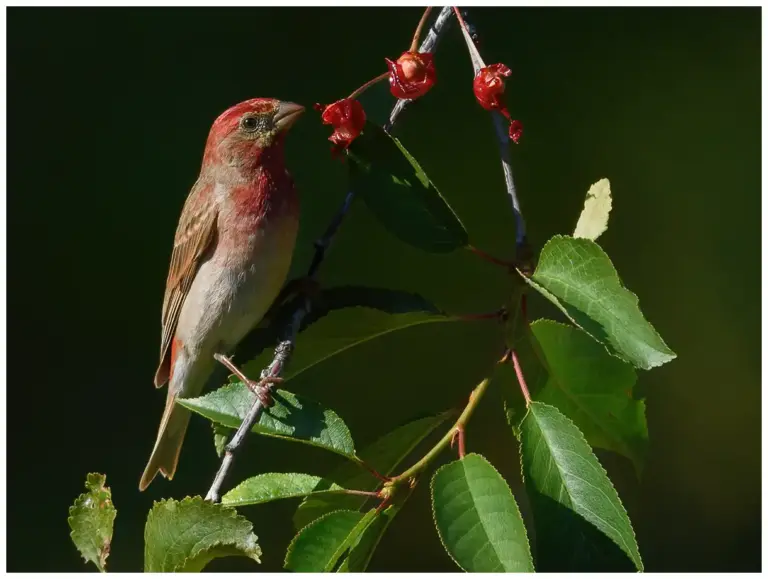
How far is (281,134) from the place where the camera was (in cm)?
218

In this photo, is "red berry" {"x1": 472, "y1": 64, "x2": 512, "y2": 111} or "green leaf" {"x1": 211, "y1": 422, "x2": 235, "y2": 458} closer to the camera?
"red berry" {"x1": 472, "y1": 64, "x2": 512, "y2": 111}

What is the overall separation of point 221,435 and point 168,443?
643 mm

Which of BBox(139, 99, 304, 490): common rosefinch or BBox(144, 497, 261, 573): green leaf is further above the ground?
BBox(139, 99, 304, 490): common rosefinch

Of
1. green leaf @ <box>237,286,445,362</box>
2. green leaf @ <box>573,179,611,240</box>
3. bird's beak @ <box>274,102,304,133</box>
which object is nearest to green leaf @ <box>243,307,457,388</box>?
green leaf @ <box>237,286,445,362</box>

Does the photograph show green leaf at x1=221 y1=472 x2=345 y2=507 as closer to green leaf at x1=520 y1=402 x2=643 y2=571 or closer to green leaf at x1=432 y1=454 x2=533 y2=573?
green leaf at x1=432 y1=454 x2=533 y2=573

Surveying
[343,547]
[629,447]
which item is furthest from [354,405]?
[343,547]

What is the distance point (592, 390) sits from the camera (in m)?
1.65

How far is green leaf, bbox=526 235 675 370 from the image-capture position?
4.26ft

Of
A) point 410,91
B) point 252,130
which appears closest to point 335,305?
point 410,91

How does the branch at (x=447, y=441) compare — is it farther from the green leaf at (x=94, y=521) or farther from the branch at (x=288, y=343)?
the green leaf at (x=94, y=521)

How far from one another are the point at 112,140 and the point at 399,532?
6.48 feet

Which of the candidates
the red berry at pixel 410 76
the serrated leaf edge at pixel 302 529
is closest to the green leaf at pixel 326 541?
the serrated leaf edge at pixel 302 529

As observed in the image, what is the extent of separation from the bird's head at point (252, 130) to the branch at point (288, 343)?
0.32m

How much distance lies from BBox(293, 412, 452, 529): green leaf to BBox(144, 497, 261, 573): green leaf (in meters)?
0.19
